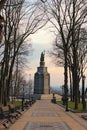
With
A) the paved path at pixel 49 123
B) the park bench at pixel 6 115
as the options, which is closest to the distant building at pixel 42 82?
the paved path at pixel 49 123

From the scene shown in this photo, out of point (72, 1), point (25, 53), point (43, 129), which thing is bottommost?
point (43, 129)

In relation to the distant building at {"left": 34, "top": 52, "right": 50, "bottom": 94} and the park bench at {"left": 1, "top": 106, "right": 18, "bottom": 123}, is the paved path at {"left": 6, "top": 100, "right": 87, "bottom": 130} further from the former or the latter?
the distant building at {"left": 34, "top": 52, "right": 50, "bottom": 94}

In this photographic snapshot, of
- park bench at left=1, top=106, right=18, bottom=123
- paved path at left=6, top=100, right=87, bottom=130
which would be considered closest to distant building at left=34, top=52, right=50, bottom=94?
paved path at left=6, top=100, right=87, bottom=130

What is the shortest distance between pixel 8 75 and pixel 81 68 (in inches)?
699

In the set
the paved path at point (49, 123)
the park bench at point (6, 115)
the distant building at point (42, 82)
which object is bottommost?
the paved path at point (49, 123)

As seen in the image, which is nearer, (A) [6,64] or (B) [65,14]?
(B) [65,14]

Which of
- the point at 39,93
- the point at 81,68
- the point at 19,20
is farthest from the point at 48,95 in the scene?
the point at 19,20

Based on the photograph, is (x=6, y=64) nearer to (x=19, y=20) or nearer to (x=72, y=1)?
(x=19, y=20)

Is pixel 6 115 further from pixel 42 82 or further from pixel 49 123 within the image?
pixel 42 82

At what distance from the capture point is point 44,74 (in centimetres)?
12900

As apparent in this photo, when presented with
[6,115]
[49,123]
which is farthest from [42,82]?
[49,123]

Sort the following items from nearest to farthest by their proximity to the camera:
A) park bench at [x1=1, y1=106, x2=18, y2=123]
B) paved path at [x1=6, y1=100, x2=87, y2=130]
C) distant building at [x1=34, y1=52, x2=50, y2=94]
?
paved path at [x1=6, y1=100, x2=87, y2=130] → park bench at [x1=1, y1=106, x2=18, y2=123] → distant building at [x1=34, y1=52, x2=50, y2=94]

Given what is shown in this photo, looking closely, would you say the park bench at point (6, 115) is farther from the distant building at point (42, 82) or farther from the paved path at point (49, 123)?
the distant building at point (42, 82)

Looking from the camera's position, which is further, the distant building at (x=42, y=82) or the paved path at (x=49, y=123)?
the distant building at (x=42, y=82)
